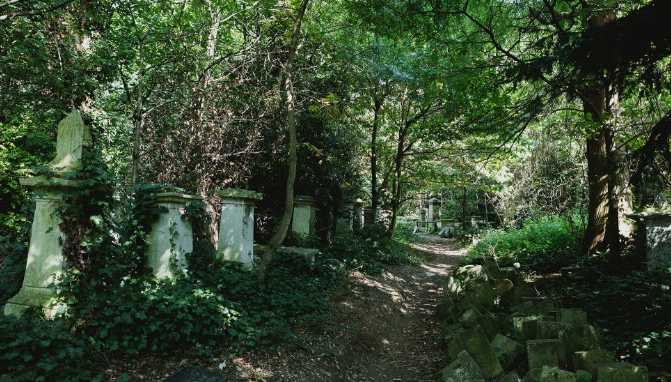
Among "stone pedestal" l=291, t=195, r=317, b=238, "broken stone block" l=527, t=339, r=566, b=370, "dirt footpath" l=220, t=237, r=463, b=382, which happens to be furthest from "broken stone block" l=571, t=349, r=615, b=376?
"stone pedestal" l=291, t=195, r=317, b=238

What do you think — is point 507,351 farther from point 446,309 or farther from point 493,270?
point 493,270

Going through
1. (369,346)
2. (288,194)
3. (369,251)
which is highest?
(288,194)

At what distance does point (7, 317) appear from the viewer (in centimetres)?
324

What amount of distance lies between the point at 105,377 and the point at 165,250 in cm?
195

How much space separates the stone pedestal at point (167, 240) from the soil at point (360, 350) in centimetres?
156

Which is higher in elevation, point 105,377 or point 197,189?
point 197,189

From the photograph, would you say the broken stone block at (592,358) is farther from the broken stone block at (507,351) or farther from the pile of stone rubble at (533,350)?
the broken stone block at (507,351)

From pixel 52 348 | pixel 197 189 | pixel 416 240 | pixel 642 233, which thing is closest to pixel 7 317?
pixel 52 348

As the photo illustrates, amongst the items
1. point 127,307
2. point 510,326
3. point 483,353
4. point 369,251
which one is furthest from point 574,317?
point 369,251

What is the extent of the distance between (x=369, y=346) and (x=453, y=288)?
7.29 feet

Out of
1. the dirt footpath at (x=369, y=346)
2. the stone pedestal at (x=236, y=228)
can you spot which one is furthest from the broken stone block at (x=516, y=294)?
the stone pedestal at (x=236, y=228)

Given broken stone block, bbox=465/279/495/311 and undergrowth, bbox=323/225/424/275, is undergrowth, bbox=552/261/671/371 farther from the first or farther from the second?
undergrowth, bbox=323/225/424/275

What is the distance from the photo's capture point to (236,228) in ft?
19.4

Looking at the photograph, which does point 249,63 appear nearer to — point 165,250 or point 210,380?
point 165,250
